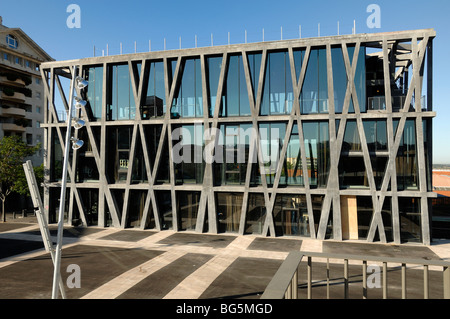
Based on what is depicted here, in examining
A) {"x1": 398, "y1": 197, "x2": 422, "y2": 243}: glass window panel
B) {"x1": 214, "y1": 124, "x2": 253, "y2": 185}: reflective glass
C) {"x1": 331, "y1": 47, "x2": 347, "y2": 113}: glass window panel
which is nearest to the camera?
{"x1": 398, "y1": 197, "x2": 422, "y2": 243}: glass window panel

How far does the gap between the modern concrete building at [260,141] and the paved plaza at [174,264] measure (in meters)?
2.27

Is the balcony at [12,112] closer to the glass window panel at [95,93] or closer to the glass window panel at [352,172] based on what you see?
the glass window panel at [95,93]

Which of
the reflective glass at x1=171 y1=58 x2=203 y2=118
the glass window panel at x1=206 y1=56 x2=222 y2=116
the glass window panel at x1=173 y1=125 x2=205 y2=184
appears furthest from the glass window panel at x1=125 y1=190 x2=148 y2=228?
the glass window panel at x1=206 y1=56 x2=222 y2=116

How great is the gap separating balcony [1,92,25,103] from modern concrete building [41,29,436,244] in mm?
22040

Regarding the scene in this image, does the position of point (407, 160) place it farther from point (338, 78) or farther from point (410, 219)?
point (338, 78)

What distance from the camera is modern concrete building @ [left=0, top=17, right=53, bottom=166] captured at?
4484 cm

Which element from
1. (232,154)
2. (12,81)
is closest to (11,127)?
(12,81)

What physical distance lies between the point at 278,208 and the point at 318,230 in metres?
3.45

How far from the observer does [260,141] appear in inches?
945

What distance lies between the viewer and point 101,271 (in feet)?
52.6

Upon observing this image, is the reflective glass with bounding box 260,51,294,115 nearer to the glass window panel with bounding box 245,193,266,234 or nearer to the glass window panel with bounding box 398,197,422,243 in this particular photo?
the glass window panel with bounding box 245,193,266,234
